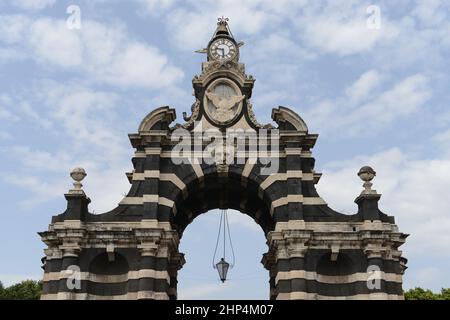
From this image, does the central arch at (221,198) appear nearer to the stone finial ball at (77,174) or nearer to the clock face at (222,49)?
the stone finial ball at (77,174)

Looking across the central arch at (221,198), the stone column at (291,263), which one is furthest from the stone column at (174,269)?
the stone column at (291,263)

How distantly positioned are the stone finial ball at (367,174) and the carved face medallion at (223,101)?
262 inches

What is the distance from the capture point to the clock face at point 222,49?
1293 inches

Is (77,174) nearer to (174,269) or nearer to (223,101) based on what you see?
(174,269)

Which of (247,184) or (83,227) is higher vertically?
(247,184)

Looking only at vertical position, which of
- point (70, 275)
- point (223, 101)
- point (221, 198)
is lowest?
point (70, 275)

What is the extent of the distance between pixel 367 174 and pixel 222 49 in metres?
9.78

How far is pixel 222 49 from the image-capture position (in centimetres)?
3303

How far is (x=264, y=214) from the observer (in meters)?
33.2

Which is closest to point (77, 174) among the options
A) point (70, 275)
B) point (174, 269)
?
point (70, 275)

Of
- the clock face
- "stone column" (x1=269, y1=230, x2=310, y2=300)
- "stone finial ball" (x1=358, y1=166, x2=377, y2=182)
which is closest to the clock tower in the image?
the clock face
